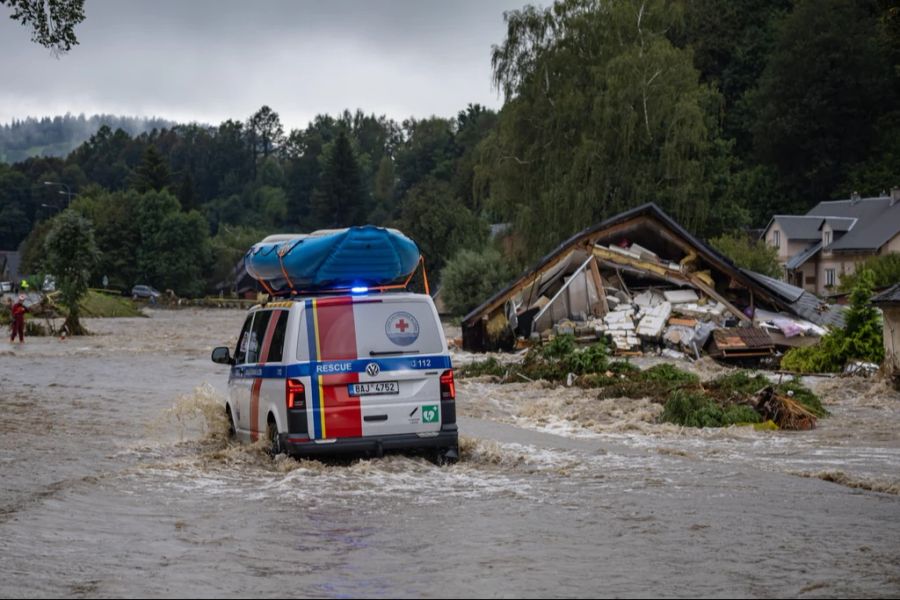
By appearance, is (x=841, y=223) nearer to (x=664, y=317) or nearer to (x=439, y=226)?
(x=439, y=226)

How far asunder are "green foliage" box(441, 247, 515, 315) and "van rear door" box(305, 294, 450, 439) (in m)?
49.9

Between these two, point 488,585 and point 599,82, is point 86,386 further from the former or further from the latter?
point 599,82

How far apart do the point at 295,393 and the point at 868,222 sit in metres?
71.8

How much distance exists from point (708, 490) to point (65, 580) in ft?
21.0

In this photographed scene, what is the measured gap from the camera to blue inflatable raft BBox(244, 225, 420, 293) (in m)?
13.5

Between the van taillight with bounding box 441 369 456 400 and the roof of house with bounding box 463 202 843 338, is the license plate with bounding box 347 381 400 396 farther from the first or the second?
the roof of house with bounding box 463 202 843 338

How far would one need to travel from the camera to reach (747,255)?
5591 centimetres

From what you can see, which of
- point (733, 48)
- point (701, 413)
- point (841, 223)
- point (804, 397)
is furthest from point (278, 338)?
point (733, 48)

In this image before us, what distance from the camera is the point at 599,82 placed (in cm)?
5666

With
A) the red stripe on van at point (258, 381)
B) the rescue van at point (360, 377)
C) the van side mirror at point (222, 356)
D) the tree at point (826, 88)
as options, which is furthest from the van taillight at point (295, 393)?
the tree at point (826, 88)

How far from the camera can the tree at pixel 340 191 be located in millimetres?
148750

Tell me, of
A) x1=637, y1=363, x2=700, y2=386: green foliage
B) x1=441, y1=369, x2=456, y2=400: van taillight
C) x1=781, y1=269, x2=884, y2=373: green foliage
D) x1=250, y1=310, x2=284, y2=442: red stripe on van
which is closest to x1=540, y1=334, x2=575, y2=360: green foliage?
x1=637, y1=363, x2=700, y2=386: green foliage

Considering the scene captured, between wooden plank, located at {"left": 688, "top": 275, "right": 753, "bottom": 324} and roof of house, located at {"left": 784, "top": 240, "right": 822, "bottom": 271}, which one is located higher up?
roof of house, located at {"left": 784, "top": 240, "right": 822, "bottom": 271}

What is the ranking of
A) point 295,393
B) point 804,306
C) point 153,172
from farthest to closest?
point 153,172, point 804,306, point 295,393
